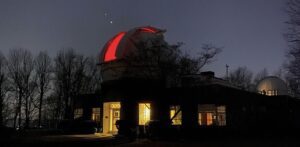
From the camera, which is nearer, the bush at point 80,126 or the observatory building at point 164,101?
the observatory building at point 164,101

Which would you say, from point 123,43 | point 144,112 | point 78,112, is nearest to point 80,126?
point 78,112

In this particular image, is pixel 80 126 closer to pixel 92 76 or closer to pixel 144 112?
pixel 144 112

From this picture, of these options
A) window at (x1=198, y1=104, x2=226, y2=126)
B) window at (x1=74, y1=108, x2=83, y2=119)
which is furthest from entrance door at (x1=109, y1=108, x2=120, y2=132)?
window at (x1=198, y1=104, x2=226, y2=126)

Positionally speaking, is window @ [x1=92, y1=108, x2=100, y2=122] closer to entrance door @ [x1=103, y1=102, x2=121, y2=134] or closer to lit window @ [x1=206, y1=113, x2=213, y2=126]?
entrance door @ [x1=103, y1=102, x2=121, y2=134]

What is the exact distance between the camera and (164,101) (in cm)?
2673

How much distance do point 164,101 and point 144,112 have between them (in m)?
2.16

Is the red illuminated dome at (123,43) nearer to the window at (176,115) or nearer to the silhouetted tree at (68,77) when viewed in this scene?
the window at (176,115)

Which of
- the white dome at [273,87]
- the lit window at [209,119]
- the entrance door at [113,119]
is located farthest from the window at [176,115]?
the white dome at [273,87]

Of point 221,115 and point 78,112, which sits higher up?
point 78,112

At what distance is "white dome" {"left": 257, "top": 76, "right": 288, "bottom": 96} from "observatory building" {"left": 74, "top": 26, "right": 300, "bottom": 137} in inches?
332

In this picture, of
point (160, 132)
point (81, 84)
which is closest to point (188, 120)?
point (160, 132)

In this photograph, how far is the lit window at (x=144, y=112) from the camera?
27.3 m

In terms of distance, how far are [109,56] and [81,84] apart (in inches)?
802

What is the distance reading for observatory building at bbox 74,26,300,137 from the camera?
81.6ft
